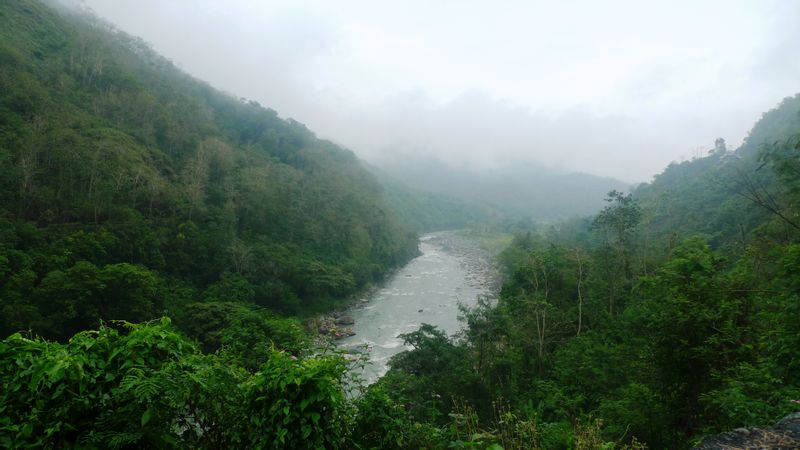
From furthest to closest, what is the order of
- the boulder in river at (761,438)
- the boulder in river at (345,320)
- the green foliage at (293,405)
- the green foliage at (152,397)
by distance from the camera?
the boulder in river at (345,320) → the boulder in river at (761,438) → the green foliage at (293,405) → the green foliage at (152,397)

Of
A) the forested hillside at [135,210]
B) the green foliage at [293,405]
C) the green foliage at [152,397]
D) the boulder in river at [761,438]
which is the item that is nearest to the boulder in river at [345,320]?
the forested hillside at [135,210]

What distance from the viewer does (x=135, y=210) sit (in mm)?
28719

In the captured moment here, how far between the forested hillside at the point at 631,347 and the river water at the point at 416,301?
Result: 4.65 meters

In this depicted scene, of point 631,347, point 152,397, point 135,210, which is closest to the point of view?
point 152,397

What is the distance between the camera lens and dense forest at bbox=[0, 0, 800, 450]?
124 inches

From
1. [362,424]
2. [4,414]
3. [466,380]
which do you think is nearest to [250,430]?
[362,424]

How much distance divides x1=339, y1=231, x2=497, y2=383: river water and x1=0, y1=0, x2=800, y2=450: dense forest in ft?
9.01

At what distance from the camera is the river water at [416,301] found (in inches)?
1081

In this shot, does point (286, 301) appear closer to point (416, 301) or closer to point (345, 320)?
point (345, 320)

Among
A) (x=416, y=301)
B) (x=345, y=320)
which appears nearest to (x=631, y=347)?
(x=345, y=320)

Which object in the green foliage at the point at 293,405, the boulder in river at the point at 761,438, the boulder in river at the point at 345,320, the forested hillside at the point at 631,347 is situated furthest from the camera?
the boulder in river at the point at 345,320

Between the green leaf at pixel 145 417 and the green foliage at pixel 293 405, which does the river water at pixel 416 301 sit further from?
the green leaf at pixel 145 417

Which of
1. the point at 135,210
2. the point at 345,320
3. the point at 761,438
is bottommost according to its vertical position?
the point at 345,320

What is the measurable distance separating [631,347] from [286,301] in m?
25.8
